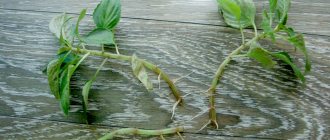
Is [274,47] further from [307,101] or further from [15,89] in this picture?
[15,89]

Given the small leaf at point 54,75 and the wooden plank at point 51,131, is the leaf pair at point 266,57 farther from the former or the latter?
the small leaf at point 54,75

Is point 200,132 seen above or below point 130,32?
below

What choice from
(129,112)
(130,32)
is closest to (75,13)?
(130,32)

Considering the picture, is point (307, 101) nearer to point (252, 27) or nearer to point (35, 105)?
point (252, 27)

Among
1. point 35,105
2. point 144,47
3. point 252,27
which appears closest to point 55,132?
point 35,105

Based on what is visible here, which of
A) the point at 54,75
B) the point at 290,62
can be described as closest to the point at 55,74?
the point at 54,75

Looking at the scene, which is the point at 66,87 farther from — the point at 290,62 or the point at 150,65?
the point at 290,62
